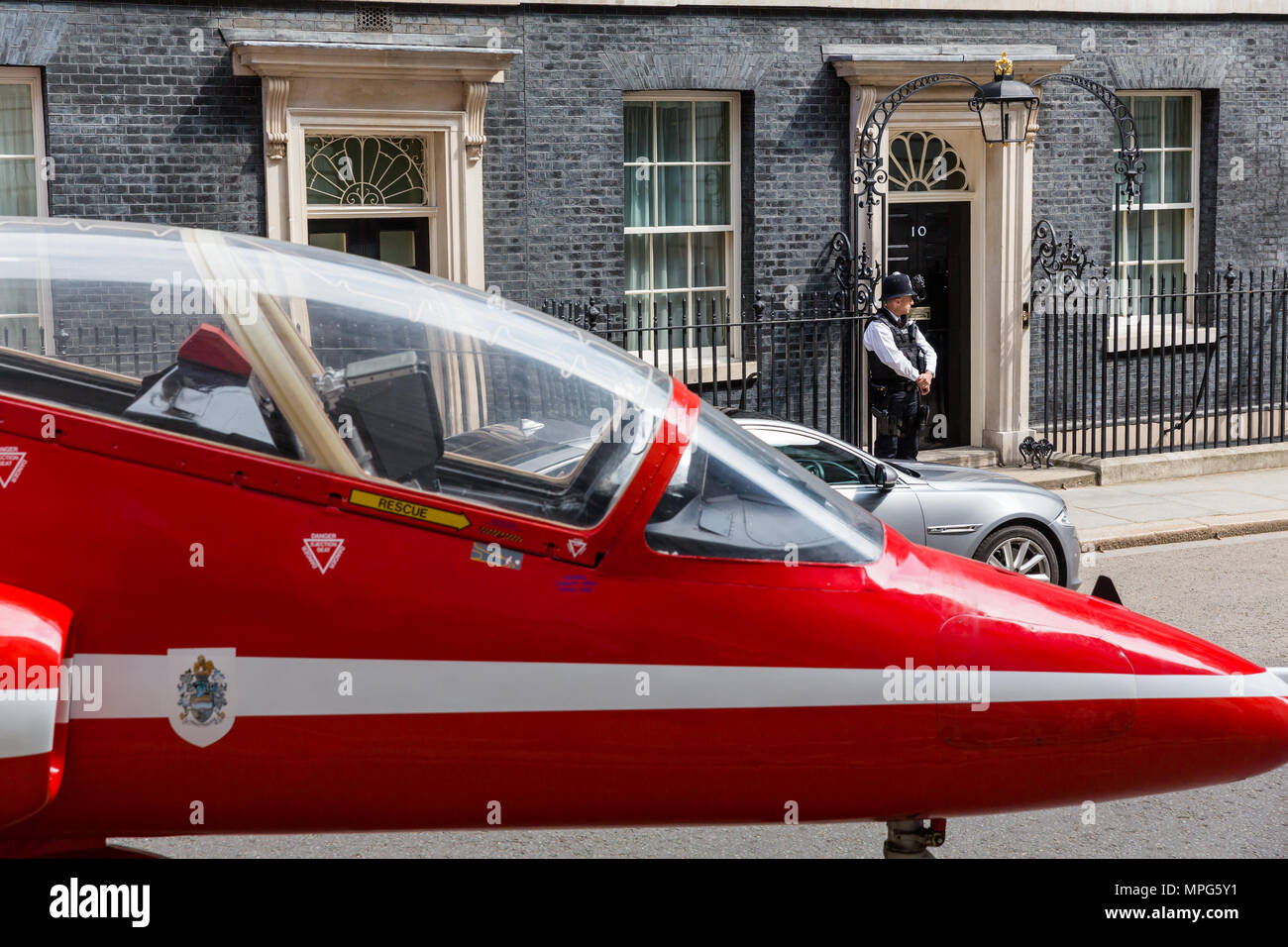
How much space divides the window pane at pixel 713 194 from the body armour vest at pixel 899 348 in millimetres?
2744

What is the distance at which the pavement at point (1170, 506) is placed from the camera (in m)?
11.7

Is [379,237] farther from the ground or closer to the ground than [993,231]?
closer to the ground

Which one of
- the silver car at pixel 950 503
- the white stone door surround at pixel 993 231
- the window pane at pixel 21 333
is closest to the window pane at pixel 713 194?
the white stone door surround at pixel 993 231

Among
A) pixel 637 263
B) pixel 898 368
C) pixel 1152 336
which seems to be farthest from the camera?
pixel 1152 336

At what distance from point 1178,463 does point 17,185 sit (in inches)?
421

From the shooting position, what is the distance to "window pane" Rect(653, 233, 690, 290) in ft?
46.7

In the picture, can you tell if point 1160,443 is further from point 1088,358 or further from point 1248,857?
point 1248,857

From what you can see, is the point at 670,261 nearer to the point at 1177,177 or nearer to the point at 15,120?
the point at 15,120

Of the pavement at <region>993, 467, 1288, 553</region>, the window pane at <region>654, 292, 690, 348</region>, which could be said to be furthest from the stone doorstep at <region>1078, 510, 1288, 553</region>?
the window pane at <region>654, 292, 690, 348</region>

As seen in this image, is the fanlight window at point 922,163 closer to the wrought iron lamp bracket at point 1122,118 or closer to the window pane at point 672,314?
the wrought iron lamp bracket at point 1122,118

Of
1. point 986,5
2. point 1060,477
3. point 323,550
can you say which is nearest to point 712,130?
point 986,5

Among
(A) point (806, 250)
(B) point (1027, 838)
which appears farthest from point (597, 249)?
(B) point (1027, 838)

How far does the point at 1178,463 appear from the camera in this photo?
14.5m

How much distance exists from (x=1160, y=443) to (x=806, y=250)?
13.6 feet
